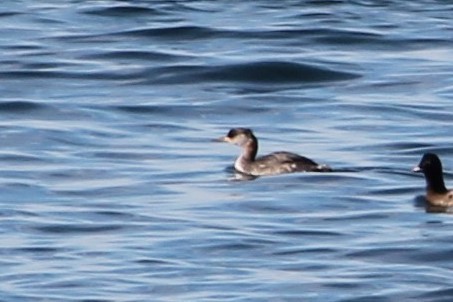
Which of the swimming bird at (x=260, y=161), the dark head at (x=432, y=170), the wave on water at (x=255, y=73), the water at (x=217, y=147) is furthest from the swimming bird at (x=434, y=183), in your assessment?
the wave on water at (x=255, y=73)

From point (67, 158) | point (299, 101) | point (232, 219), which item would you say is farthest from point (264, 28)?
point (232, 219)

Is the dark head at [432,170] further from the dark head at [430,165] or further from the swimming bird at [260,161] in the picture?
the swimming bird at [260,161]

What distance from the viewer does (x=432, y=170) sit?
65.6ft

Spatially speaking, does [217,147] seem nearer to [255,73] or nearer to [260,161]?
[260,161]

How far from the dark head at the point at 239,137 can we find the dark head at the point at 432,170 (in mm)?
2245

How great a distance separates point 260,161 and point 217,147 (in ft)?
5.45

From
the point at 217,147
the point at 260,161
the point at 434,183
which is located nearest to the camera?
the point at 434,183

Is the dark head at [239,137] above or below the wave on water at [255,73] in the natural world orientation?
above

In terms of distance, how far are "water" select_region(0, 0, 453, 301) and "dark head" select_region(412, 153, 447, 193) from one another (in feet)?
0.76

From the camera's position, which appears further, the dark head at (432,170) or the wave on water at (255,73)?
the wave on water at (255,73)

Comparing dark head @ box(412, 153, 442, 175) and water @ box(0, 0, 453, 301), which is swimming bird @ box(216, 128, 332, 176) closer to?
water @ box(0, 0, 453, 301)

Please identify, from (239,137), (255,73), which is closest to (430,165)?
(239,137)

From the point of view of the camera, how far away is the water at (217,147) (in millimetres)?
16172

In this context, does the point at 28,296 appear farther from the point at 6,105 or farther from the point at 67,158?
the point at 6,105
